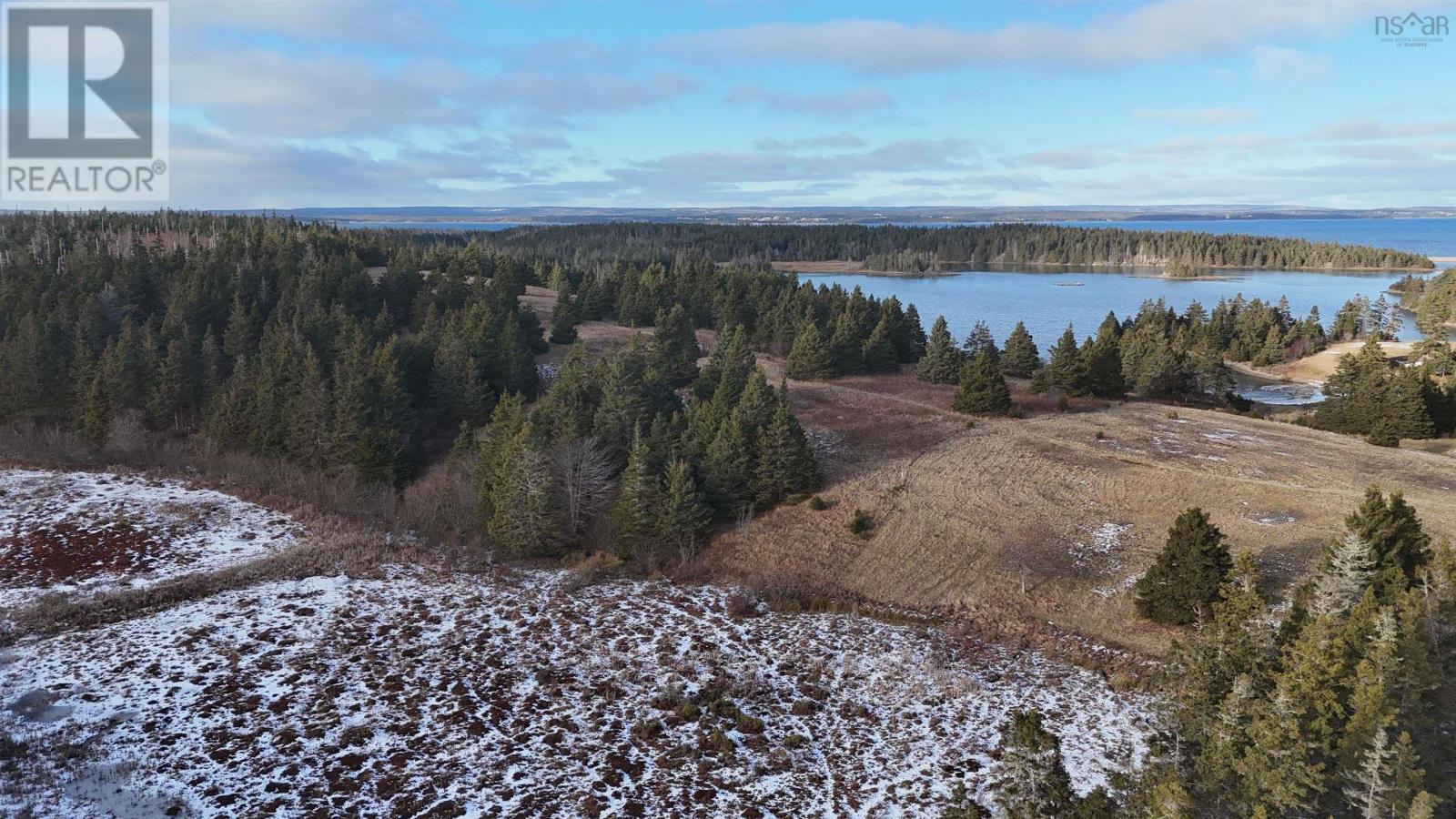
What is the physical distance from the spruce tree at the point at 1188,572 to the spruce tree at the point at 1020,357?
136 ft

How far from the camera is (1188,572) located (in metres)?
24.9

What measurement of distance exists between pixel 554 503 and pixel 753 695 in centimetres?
1586

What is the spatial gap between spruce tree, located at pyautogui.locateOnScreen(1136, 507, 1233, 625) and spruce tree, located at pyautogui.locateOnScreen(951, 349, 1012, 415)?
75.1 ft

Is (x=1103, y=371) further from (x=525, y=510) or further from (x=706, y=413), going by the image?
(x=525, y=510)

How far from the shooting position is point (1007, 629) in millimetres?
26109

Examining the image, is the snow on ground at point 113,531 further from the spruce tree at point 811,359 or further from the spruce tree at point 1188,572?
the spruce tree at point 811,359

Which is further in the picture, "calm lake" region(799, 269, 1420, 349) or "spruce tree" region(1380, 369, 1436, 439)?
"calm lake" region(799, 269, 1420, 349)

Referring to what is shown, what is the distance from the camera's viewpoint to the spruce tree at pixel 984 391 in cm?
4825

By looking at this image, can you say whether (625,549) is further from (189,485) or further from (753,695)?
(189,485)

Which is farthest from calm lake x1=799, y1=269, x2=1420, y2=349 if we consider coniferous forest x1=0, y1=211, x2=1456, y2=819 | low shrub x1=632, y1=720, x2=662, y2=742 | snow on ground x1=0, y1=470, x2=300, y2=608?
low shrub x1=632, y1=720, x2=662, y2=742

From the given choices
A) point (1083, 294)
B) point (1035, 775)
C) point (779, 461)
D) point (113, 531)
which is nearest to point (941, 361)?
point (779, 461)

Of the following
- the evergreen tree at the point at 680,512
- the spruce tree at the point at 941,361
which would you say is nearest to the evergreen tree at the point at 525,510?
the evergreen tree at the point at 680,512

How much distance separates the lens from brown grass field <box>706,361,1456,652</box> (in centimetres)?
2838

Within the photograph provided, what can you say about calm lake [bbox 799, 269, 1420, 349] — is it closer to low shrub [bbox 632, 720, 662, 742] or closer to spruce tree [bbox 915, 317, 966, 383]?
spruce tree [bbox 915, 317, 966, 383]
